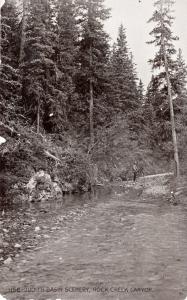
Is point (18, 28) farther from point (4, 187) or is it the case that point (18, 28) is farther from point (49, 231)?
point (49, 231)

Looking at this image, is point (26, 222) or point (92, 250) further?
point (26, 222)

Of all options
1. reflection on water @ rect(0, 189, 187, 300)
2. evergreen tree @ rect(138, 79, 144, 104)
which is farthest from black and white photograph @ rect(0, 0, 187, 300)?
evergreen tree @ rect(138, 79, 144, 104)

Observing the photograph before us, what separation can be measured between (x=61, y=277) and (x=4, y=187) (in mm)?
11030

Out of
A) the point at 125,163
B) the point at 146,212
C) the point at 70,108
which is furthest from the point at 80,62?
the point at 146,212

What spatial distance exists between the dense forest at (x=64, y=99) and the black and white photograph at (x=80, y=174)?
80 mm

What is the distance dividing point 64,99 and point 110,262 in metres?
18.5

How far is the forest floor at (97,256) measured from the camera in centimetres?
558

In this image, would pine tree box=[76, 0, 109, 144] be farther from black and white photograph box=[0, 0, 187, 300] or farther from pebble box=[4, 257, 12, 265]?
pebble box=[4, 257, 12, 265]

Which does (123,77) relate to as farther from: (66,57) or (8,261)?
(8,261)

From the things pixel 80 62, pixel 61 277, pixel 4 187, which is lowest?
pixel 61 277

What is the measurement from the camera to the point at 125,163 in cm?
2914

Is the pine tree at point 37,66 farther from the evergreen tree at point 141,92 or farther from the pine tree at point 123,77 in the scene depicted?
the evergreen tree at point 141,92

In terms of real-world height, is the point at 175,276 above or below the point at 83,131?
below

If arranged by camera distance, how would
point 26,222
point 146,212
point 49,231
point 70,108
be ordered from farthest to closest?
point 70,108 < point 146,212 < point 26,222 < point 49,231
